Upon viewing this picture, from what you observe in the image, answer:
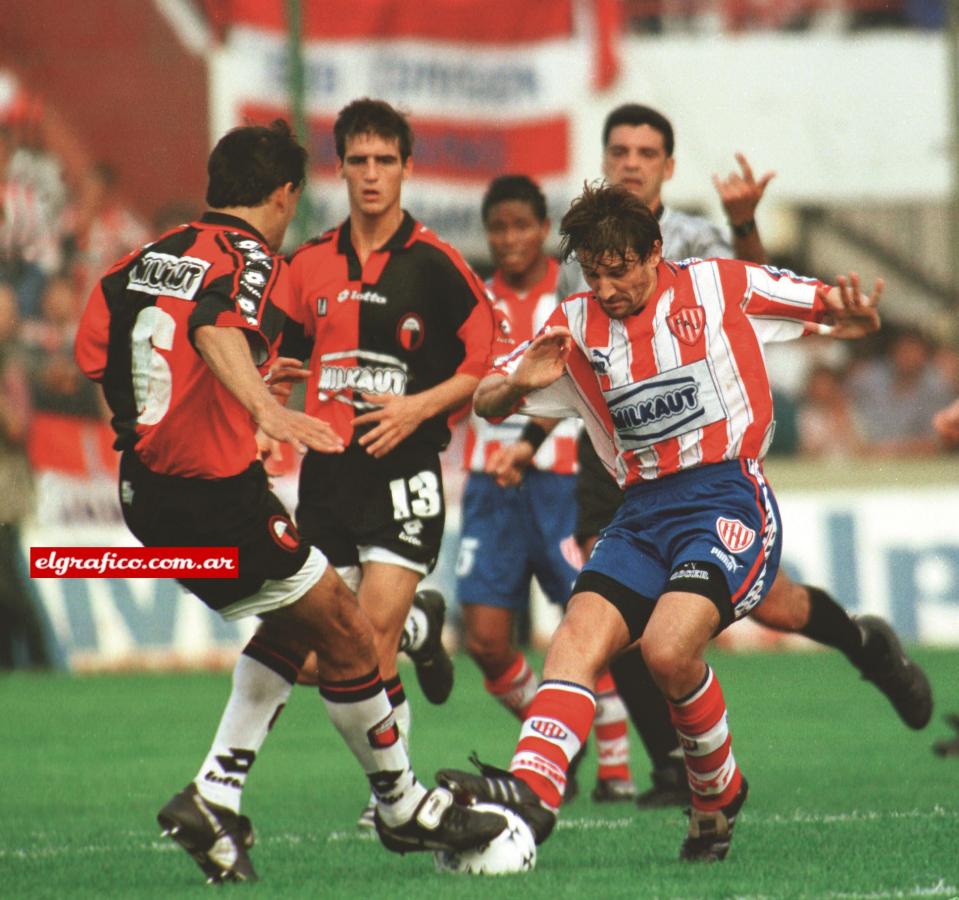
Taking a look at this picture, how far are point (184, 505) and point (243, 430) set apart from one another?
29cm

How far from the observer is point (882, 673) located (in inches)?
319

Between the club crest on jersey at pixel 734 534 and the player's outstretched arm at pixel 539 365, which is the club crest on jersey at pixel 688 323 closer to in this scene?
the player's outstretched arm at pixel 539 365

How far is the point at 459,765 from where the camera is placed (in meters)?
9.39

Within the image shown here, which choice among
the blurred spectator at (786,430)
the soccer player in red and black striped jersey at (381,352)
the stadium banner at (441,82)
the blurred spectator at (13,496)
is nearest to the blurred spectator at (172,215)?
the stadium banner at (441,82)

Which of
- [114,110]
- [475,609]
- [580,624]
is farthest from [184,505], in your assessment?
[114,110]

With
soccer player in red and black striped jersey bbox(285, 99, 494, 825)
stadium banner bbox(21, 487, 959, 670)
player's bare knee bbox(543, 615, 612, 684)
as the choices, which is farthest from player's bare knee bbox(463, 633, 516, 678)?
stadium banner bbox(21, 487, 959, 670)

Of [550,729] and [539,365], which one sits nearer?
[550,729]

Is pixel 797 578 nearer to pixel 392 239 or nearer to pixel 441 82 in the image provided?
pixel 441 82

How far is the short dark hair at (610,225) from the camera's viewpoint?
6148mm

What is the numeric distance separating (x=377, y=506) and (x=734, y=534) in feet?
5.23

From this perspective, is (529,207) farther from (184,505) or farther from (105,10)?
(105,10)

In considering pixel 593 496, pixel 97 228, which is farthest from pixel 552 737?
pixel 97 228

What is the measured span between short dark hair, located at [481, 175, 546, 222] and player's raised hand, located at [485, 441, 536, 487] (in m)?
1.26

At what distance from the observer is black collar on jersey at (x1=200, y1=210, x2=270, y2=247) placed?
6.18 m
